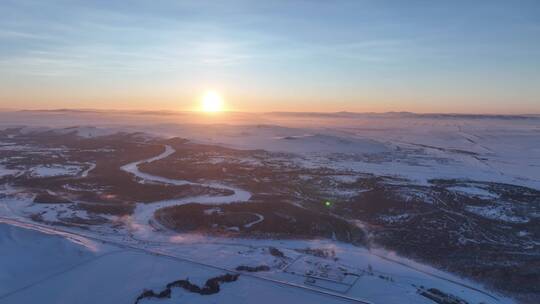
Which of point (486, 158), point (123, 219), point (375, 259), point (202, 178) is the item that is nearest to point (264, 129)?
point (486, 158)

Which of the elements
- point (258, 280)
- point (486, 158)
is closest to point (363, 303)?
point (258, 280)

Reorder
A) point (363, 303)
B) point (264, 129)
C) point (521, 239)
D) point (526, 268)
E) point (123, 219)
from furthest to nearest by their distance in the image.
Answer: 1. point (264, 129)
2. point (123, 219)
3. point (521, 239)
4. point (526, 268)
5. point (363, 303)

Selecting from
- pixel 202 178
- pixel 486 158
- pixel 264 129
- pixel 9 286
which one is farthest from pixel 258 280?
pixel 264 129

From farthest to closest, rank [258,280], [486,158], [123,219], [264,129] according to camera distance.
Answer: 1. [264,129]
2. [486,158]
3. [123,219]
4. [258,280]

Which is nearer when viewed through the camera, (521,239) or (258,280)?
(258,280)

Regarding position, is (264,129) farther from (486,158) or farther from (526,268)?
(526,268)

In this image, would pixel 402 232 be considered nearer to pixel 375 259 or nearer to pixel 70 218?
pixel 375 259

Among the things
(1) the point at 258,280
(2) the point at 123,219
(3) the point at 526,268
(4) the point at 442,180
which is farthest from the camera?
(4) the point at 442,180

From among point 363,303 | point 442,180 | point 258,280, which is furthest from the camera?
point 442,180

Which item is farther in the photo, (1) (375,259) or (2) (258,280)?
(1) (375,259)
